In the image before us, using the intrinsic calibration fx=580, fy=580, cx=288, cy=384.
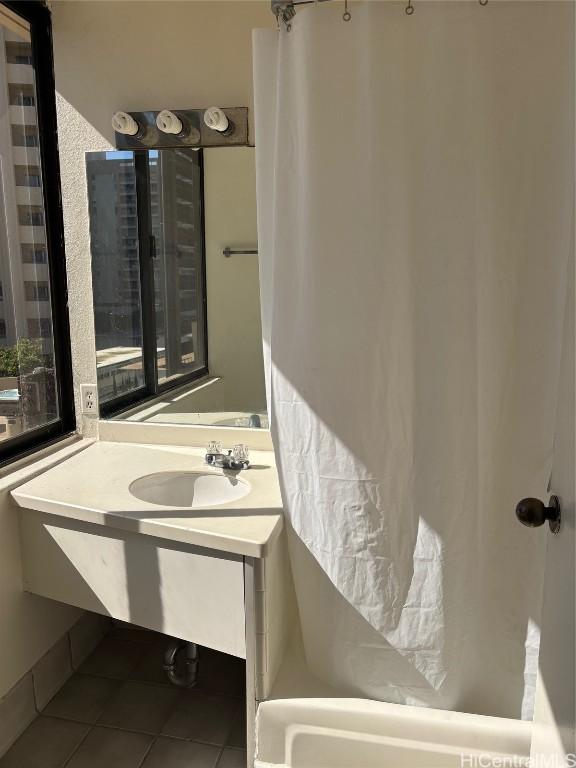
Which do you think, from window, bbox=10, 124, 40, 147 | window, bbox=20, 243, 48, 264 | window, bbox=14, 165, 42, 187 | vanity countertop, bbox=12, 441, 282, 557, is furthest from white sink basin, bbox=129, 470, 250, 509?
window, bbox=10, 124, 40, 147

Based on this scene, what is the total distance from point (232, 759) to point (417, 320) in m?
1.44

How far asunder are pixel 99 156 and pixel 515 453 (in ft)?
5.43

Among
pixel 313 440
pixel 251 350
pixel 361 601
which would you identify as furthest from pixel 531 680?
pixel 251 350

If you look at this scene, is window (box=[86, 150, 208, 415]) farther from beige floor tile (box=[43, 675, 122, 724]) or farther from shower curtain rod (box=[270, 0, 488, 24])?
beige floor tile (box=[43, 675, 122, 724])

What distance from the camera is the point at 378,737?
58.2 inches

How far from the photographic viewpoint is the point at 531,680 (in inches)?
57.5

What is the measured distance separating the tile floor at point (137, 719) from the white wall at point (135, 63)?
157 centimetres

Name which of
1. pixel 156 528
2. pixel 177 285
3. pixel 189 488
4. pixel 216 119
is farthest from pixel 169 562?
pixel 216 119

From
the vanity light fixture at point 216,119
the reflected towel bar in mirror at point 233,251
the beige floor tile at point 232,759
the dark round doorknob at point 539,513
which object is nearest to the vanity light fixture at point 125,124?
the vanity light fixture at point 216,119

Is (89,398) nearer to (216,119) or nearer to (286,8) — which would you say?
(216,119)

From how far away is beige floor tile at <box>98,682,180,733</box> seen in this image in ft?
6.28

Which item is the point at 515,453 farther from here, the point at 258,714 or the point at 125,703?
the point at 125,703

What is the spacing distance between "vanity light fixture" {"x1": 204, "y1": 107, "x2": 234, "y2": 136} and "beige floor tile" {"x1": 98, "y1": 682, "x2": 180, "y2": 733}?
193 centimetres

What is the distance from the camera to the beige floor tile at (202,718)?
1866 millimetres
